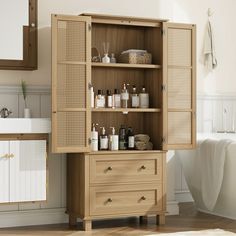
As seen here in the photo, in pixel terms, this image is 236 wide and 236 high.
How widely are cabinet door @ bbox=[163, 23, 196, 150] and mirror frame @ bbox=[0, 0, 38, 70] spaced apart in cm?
103

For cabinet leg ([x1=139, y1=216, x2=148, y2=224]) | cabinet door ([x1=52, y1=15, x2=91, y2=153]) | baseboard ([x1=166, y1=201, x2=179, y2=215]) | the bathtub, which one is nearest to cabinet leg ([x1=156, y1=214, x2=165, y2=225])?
cabinet leg ([x1=139, y1=216, x2=148, y2=224])

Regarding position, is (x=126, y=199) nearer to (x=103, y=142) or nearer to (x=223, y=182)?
(x=103, y=142)

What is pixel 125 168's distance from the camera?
468cm

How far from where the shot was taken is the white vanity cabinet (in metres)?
4.39

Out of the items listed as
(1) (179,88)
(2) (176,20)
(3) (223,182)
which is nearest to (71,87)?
(1) (179,88)

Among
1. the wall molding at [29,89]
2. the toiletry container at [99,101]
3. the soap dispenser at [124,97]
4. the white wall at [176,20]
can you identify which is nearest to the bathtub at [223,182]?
the white wall at [176,20]

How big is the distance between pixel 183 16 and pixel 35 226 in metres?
2.49

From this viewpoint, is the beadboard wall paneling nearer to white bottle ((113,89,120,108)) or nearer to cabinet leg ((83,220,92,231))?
white bottle ((113,89,120,108))

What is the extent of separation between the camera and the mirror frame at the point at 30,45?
471 centimetres

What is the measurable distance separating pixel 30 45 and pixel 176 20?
1667 millimetres

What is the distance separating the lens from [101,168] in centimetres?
460

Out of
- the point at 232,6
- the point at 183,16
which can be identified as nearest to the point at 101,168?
the point at 183,16

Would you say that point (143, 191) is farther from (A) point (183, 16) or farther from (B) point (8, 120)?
(A) point (183, 16)

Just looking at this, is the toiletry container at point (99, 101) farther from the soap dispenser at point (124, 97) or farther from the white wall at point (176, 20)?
the white wall at point (176, 20)
